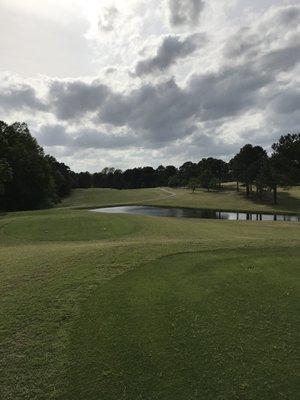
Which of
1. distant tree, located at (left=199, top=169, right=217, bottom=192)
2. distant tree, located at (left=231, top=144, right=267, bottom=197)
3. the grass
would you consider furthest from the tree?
the grass

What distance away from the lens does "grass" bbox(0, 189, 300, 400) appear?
26.1 ft

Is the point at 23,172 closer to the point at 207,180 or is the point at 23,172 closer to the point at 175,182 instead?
the point at 207,180

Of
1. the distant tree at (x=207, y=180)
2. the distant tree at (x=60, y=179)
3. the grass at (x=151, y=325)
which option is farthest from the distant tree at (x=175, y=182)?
the grass at (x=151, y=325)

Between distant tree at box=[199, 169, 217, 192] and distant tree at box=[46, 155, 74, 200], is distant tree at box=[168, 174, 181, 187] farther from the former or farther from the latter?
distant tree at box=[46, 155, 74, 200]

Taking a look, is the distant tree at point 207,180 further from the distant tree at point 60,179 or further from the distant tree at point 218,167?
the distant tree at point 60,179

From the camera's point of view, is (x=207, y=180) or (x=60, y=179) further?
(x=207, y=180)

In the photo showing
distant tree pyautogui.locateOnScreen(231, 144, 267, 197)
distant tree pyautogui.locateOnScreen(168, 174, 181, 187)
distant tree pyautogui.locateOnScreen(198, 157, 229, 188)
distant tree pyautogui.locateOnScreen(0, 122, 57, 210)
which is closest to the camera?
distant tree pyautogui.locateOnScreen(0, 122, 57, 210)

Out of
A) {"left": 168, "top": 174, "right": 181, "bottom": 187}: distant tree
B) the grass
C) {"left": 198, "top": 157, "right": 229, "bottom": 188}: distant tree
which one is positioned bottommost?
the grass

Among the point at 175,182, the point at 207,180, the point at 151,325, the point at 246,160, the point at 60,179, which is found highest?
the point at 246,160

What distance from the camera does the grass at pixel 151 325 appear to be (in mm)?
7945

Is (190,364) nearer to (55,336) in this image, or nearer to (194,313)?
(194,313)

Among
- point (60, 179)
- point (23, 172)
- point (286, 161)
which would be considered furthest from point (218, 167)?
point (23, 172)

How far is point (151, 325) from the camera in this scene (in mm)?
10078

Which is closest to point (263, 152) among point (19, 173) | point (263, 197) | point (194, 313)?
point (263, 197)
